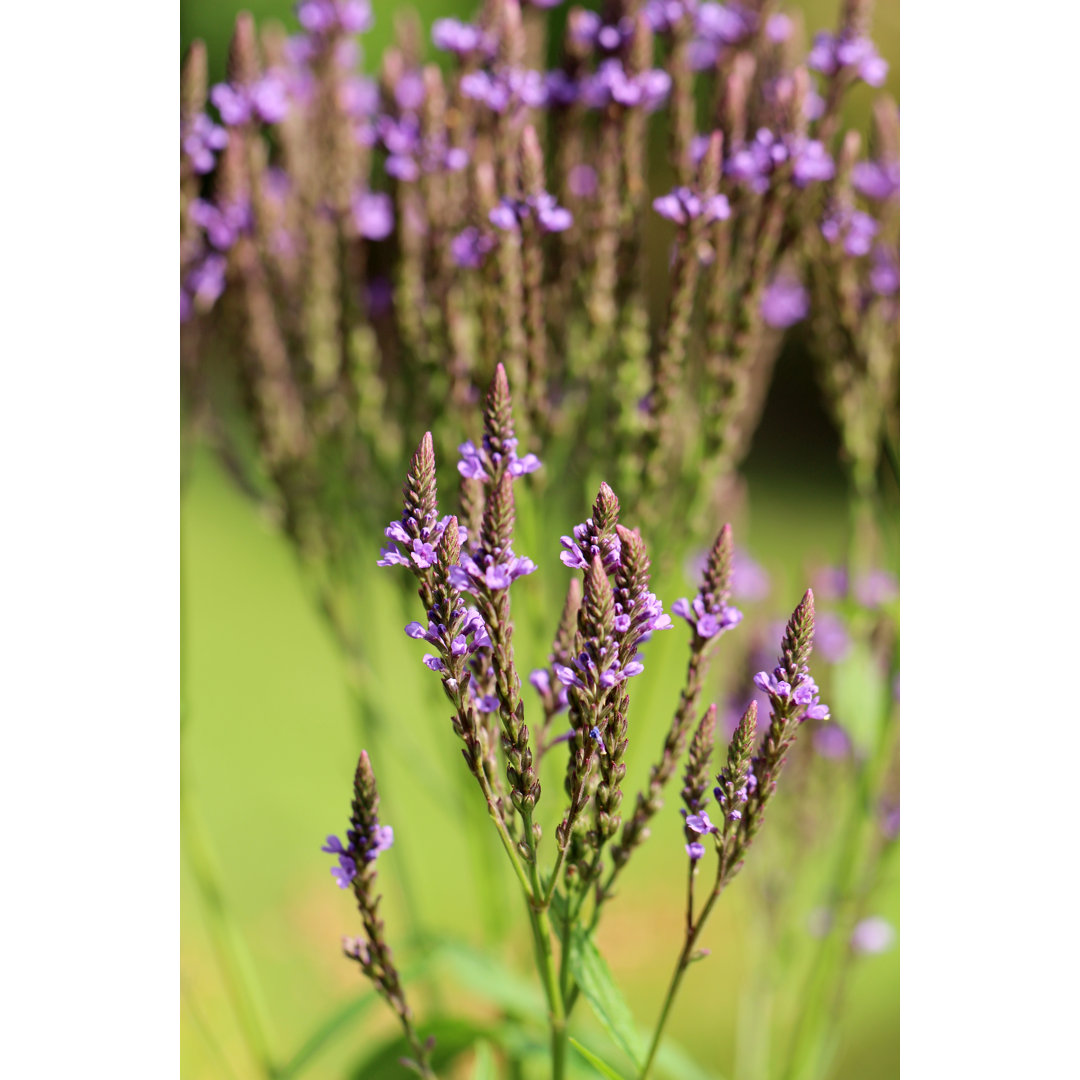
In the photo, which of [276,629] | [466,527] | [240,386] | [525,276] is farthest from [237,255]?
[276,629]

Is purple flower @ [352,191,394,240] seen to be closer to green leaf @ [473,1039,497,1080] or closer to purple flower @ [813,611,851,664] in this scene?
purple flower @ [813,611,851,664]

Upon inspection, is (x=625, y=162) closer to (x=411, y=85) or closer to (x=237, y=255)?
(x=411, y=85)

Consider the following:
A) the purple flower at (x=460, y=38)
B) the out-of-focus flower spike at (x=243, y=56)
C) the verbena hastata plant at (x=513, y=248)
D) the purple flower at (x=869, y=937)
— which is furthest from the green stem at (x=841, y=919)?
the out-of-focus flower spike at (x=243, y=56)

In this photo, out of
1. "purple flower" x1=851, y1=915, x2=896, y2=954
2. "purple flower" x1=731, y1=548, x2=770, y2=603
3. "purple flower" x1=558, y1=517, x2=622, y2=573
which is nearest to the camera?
"purple flower" x1=558, y1=517, x2=622, y2=573

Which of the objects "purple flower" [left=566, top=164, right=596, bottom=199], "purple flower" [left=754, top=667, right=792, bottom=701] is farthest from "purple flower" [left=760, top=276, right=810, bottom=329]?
"purple flower" [left=754, top=667, right=792, bottom=701]

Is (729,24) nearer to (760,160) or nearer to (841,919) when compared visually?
(760,160)

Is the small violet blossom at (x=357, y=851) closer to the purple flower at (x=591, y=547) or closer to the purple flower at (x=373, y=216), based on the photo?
the purple flower at (x=591, y=547)

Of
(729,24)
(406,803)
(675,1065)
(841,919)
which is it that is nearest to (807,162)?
(729,24)
